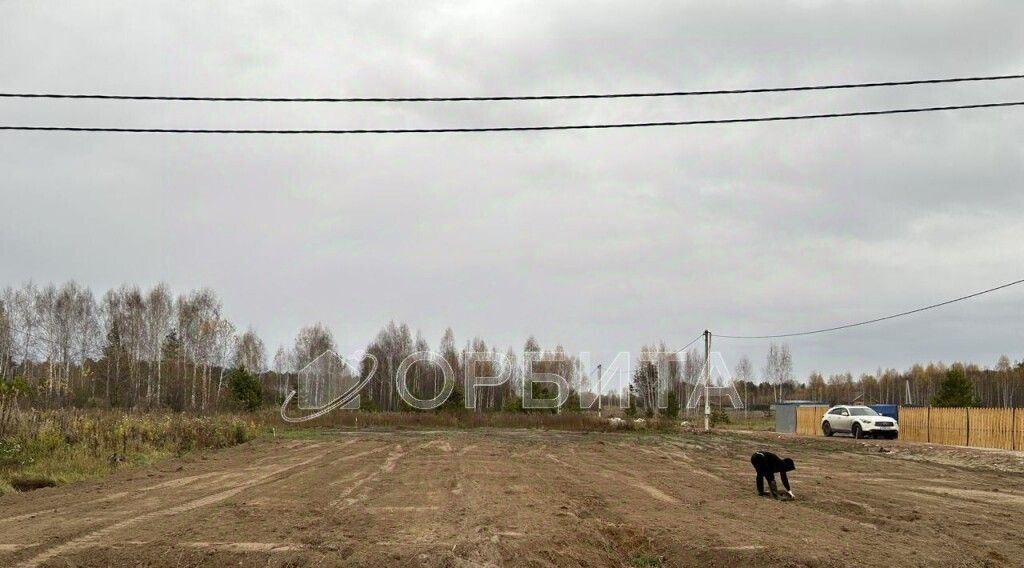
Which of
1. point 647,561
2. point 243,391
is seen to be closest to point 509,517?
point 647,561

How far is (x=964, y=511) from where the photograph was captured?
13.5 meters

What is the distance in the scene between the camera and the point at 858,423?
38.5 metres

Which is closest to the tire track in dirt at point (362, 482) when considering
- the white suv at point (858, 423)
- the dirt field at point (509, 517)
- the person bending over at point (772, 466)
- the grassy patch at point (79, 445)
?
the dirt field at point (509, 517)

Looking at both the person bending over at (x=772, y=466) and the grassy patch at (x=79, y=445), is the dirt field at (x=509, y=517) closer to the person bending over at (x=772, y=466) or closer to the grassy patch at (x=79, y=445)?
the person bending over at (x=772, y=466)

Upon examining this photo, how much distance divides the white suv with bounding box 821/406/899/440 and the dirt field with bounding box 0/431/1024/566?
636 inches

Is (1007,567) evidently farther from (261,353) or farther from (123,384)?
(261,353)

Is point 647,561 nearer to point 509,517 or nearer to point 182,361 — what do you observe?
point 509,517

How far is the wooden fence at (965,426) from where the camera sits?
3030cm

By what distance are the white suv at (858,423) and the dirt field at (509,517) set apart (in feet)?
53.0

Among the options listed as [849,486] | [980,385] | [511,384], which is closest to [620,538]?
[849,486]

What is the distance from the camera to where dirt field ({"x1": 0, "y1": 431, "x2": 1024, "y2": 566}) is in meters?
9.29

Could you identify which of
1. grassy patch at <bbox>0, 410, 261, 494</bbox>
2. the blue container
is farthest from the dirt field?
the blue container

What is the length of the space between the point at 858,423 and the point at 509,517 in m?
31.7

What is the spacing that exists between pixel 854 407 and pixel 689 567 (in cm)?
3385
